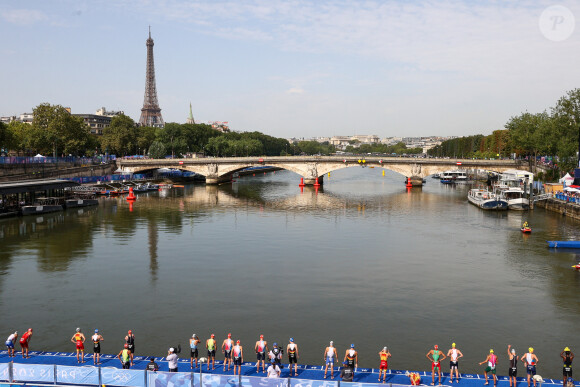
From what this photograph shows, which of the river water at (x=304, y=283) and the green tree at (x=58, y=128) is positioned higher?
the green tree at (x=58, y=128)

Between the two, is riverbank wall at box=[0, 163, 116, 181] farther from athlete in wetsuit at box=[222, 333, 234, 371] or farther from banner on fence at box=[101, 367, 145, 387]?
athlete in wetsuit at box=[222, 333, 234, 371]

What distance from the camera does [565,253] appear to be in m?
48.2

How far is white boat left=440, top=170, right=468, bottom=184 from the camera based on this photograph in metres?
144

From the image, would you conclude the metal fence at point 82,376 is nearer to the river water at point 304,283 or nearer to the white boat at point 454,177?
the river water at point 304,283

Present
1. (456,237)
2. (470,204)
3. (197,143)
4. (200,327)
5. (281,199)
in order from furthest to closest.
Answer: (197,143), (281,199), (470,204), (456,237), (200,327)

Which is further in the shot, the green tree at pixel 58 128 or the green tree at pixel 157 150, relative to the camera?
the green tree at pixel 157 150

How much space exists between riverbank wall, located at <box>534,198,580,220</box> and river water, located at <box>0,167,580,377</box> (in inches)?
151

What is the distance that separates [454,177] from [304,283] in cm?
12519

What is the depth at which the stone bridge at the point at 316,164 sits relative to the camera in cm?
11475

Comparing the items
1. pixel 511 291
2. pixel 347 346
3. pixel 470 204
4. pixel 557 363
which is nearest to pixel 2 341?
pixel 347 346

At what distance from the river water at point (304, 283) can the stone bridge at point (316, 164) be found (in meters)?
45.6

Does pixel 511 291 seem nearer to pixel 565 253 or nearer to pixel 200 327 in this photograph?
pixel 565 253

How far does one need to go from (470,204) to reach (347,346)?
228 ft

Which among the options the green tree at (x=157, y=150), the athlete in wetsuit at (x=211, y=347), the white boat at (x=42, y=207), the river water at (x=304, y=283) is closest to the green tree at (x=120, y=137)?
the green tree at (x=157, y=150)
